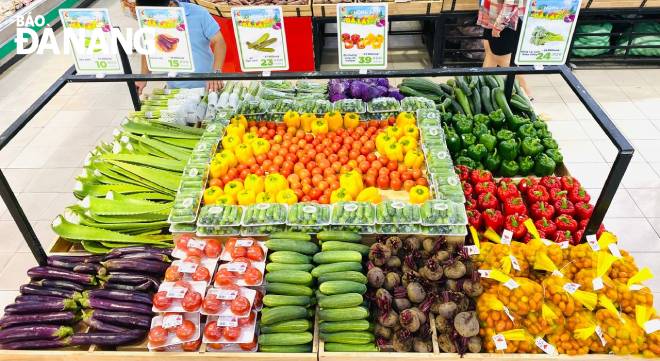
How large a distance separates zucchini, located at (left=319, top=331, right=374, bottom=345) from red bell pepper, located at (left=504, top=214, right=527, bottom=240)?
1.28 m

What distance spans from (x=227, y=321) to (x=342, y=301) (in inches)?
23.9

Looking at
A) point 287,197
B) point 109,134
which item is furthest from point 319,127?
point 109,134

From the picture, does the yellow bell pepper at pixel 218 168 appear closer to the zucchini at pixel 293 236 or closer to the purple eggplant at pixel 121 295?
the zucchini at pixel 293 236

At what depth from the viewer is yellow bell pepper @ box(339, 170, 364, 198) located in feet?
10.3

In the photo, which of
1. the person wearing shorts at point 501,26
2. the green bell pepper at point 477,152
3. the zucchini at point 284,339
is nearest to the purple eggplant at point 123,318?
the zucchini at point 284,339

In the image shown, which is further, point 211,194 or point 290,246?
point 211,194

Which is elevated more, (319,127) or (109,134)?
(319,127)

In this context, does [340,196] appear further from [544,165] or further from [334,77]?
[544,165]

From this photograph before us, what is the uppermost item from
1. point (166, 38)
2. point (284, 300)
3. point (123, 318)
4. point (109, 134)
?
point (166, 38)

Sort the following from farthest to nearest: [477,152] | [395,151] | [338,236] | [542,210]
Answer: [477,152] < [395,151] < [542,210] < [338,236]

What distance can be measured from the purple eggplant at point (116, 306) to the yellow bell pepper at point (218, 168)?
0.99m

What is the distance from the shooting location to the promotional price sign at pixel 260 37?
112 inches

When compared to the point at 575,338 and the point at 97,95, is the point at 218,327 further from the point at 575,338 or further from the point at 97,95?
the point at 97,95

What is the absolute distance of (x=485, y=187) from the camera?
3.45 meters
